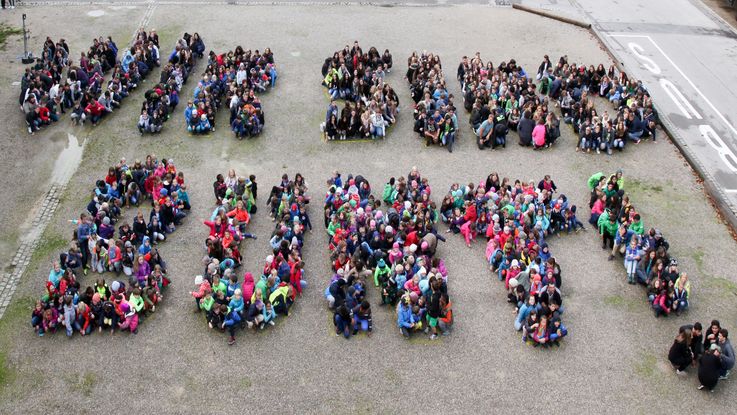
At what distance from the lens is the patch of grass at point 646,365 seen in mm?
16672

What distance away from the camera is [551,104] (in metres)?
28.3

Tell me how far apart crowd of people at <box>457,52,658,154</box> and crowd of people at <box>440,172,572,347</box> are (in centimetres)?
309

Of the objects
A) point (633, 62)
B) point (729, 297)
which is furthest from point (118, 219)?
point (633, 62)

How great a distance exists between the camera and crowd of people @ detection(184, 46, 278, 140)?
25594 mm

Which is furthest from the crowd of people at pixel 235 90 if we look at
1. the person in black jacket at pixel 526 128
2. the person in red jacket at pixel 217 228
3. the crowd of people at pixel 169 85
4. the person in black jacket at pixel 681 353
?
the person in black jacket at pixel 681 353

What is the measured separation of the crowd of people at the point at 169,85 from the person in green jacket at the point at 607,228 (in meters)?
15.6

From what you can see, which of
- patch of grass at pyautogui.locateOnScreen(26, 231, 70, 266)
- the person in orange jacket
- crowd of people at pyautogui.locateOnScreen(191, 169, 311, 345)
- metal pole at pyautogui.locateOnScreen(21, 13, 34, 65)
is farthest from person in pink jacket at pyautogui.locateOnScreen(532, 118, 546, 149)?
metal pole at pyautogui.locateOnScreen(21, 13, 34, 65)

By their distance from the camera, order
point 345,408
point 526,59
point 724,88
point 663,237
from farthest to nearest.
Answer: point 526,59, point 724,88, point 663,237, point 345,408

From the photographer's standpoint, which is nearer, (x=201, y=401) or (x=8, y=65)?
(x=201, y=401)

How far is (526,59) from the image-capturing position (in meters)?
31.9

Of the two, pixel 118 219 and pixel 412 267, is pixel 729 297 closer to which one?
pixel 412 267

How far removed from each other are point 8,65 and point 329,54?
536 inches

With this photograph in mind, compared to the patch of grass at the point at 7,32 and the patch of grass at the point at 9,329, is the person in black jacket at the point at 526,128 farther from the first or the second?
the patch of grass at the point at 7,32

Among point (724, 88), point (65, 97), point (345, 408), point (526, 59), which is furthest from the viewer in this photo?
point (526, 59)
